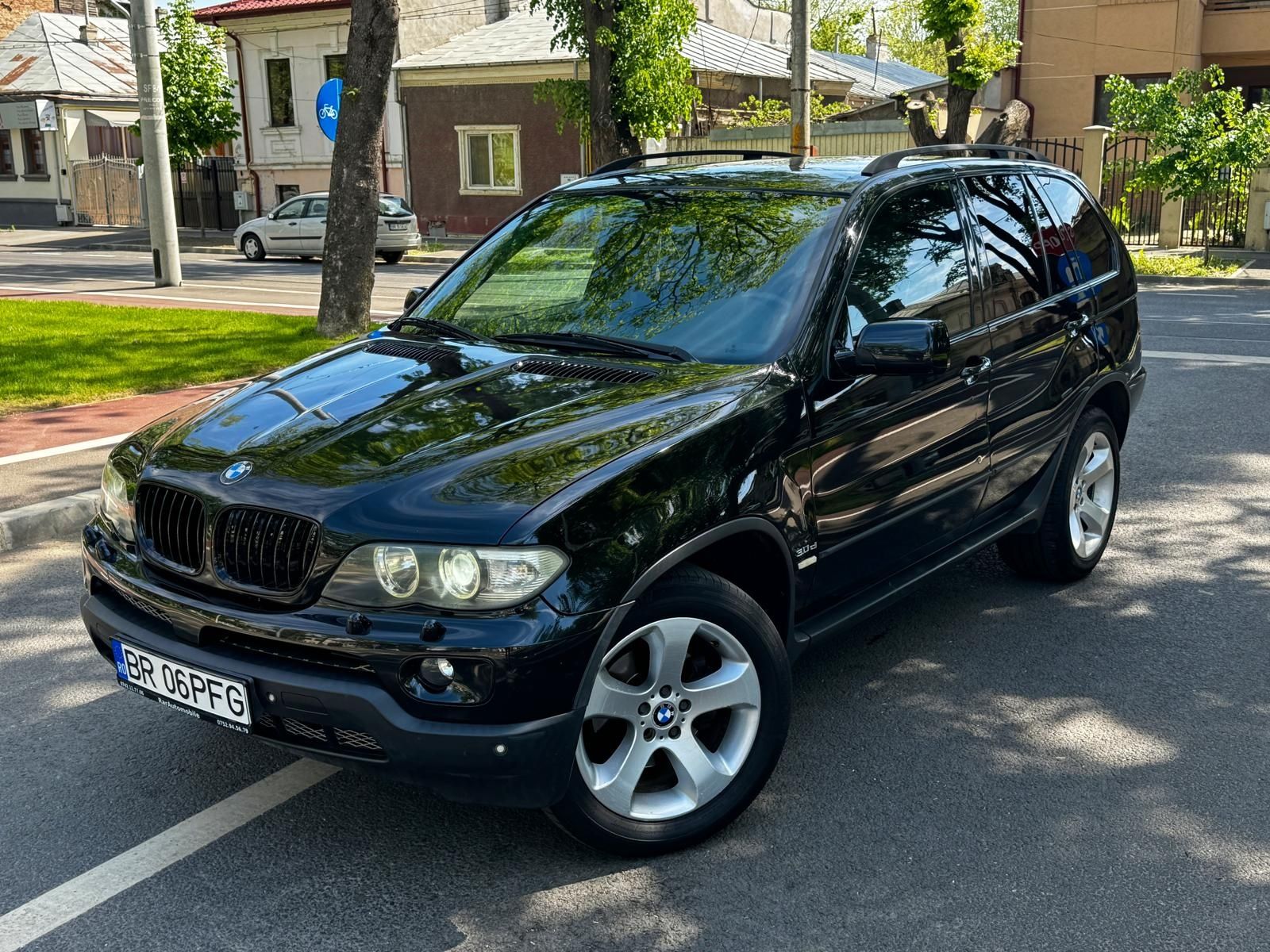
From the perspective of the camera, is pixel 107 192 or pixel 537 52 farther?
pixel 107 192

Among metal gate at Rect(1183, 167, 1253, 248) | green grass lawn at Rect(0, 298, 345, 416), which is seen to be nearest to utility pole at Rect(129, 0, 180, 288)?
green grass lawn at Rect(0, 298, 345, 416)

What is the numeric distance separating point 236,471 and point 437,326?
55.8 inches

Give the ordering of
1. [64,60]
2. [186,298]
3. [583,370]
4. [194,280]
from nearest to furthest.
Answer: [583,370] → [186,298] → [194,280] → [64,60]

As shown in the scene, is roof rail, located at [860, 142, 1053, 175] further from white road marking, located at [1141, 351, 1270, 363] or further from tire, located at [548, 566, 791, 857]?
white road marking, located at [1141, 351, 1270, 363]

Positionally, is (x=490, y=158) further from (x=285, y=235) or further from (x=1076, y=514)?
(x=1076, y=514)

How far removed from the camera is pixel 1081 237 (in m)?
5.68

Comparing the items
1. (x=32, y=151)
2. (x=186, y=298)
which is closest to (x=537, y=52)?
(x=186, y=298)

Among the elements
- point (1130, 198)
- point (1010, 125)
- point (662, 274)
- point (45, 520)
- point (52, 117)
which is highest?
point (52, 117)

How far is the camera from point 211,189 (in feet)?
124

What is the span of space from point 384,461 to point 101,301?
15438 millimetres

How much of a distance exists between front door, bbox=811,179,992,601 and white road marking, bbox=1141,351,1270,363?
315 inches

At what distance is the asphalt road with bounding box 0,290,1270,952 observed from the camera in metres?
3.14

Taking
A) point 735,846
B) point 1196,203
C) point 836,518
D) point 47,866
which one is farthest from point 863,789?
point 1196,203

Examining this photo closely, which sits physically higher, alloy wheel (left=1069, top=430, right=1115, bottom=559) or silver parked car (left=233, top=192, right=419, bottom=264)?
silver parked car (left=233, top=192, right=419, bottom=264)
